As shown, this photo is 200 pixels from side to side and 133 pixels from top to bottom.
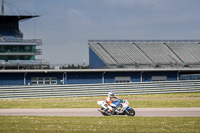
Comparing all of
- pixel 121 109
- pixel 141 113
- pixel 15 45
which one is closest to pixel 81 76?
pixel 15 45

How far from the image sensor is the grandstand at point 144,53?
50531mm

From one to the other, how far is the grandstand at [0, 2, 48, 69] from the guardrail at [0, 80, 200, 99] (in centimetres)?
1855

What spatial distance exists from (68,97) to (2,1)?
26.6m

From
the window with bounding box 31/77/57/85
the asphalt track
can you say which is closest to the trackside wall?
the window with bounding box 31/77/57/85

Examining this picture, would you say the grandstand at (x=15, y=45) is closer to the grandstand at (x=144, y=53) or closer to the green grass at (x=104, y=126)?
the grandstand at (x=144, y=53)

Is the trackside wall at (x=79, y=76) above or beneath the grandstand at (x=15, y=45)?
beneath

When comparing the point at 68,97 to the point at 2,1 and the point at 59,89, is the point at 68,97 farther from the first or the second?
the point at 2,1

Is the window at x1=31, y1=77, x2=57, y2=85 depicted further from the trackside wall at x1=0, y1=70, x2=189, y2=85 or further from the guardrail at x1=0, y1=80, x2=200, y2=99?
the guardrail at x1=0, y1=80, x2=200, y2=99

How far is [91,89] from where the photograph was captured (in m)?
30.5

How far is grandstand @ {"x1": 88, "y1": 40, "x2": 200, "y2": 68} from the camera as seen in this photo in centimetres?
5053

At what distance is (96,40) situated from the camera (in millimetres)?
56250

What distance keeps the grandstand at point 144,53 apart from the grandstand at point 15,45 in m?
8.08

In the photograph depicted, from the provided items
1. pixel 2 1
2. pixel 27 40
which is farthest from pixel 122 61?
pixel 2 1

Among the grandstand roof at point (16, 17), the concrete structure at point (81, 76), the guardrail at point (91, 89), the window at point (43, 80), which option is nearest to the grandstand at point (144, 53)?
the concrete structure at point (81, 76)
